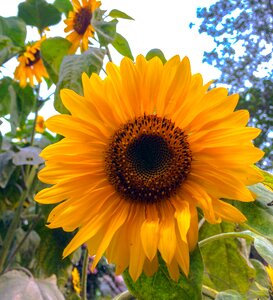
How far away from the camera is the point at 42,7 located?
1353mm

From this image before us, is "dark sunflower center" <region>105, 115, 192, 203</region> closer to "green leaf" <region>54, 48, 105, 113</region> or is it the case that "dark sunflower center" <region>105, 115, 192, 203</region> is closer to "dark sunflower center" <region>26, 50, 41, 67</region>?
"green leaf" <region>54, 48, 105, 113</region>

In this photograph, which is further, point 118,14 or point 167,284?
point 118,14

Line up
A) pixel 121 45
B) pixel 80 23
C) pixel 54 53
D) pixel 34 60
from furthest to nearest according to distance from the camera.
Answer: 1. pixel 34 60
2. pixel 80 23
3. pixel 54 53
4. pixel 121 45

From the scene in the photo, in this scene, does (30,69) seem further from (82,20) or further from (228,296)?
(228,296)

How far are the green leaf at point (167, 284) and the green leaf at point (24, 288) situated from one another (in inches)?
15.2

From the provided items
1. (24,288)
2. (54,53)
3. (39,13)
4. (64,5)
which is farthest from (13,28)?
(24,288)

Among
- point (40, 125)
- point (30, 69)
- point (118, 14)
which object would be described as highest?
point (118, 14)

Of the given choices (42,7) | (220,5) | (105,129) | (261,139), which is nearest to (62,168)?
(105,129)

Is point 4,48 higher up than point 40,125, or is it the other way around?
point 4,48

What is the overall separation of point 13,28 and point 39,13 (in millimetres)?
81

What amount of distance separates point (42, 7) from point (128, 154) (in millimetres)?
965

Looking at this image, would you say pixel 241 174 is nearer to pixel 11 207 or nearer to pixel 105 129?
pixel 105 129

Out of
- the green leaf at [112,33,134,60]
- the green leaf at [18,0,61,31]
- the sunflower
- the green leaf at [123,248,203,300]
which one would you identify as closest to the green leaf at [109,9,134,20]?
the green leaf at [112,33,134,60]

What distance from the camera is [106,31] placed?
2.36 ft
